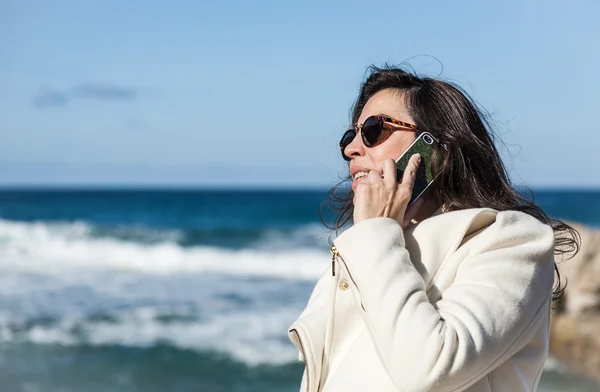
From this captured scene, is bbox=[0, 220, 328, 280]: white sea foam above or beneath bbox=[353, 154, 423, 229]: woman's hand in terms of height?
beneath

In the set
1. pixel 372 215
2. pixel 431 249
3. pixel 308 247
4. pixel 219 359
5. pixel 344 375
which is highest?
pixel 372 215

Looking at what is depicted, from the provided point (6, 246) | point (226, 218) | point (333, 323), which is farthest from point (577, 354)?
point (226, 218)

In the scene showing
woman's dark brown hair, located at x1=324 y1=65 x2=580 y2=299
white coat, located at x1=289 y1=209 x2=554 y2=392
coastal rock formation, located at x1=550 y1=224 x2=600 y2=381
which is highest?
woman's dark brown hair, located at x1=324 y1=65 x2=580 y2=299

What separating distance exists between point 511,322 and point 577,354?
7727 mm

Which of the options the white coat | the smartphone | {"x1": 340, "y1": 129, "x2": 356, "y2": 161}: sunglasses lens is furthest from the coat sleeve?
{"x1": 340, "y1": 129, "x2": 356, "y2": 161}: sunglasses lens

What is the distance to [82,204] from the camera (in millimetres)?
47375

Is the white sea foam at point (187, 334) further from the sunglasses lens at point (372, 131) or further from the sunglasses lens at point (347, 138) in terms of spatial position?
the sunglasses lens at point (372, 131)

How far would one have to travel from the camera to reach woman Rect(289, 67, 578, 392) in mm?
1686

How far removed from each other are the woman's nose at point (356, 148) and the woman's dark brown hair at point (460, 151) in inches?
6.1

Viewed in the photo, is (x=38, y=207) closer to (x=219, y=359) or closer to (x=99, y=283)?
(x=99, y=283)

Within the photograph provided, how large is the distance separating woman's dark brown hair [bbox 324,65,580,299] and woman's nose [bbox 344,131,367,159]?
0.15 metres

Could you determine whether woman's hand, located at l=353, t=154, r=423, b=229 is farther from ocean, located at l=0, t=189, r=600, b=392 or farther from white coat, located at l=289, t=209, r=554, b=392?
ocean, located at l=0, t=189, r=600, b=392

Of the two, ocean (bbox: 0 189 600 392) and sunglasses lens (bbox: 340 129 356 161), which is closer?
sunglasses lens (bbox: 340 129 356 161)

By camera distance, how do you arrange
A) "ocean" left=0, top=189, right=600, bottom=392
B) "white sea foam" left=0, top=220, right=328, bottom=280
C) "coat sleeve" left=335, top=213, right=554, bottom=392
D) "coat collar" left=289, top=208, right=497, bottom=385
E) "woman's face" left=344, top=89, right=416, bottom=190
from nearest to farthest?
"coat sleeve" left=335, top=213, right=554, bottom=392 < "coat collar" left=289, top=208, right=497, bottom=385 < "woman's face" left=344, top=89, right=416, bottom=190 < "ocean" left=0, top=189, right=600, bottom=392 < "white sea foam" left=0, top=220, right=328, bottom=280
